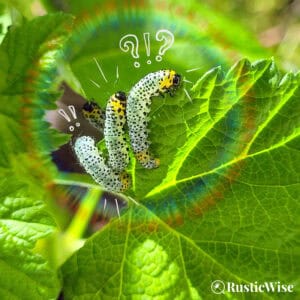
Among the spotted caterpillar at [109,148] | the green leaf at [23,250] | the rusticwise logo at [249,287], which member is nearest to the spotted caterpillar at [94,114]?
the spotted caterpillar at [109,148]

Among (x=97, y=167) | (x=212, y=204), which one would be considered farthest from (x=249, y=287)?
(x=97, y=167)

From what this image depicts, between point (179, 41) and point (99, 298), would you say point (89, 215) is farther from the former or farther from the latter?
point (179, 41)

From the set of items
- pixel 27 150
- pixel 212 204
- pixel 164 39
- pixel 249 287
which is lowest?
pixel 249 287

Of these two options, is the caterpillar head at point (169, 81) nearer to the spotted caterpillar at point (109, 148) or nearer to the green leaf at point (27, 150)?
the spotted caterpillar at point (109, 148)

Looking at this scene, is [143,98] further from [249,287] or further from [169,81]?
[249,287]

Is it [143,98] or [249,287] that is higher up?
[143,98]

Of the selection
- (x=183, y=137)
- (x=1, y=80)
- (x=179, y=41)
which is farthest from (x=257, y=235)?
(x=1, y=80)
